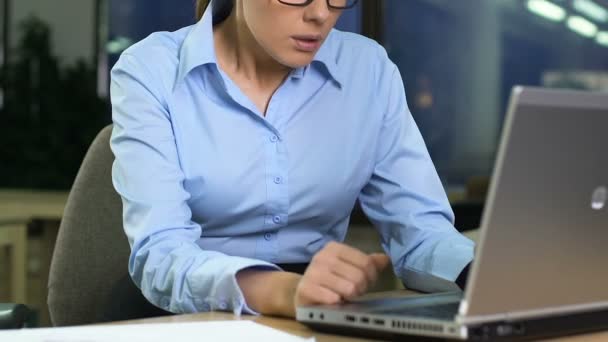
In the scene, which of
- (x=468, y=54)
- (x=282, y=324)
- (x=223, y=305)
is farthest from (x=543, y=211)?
(x=468, y=54)

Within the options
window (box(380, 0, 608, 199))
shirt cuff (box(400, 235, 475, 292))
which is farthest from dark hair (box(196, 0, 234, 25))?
window (box(380, 0, 608, 199))

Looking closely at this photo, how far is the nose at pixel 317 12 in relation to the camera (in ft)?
4.87

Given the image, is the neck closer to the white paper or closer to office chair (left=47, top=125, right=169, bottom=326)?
office chair (left=47, top=125, right=169, bottom=326)

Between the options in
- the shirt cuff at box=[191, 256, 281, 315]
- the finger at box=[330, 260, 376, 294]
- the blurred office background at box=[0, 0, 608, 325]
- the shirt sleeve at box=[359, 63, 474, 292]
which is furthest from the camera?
the blurred office background at box=[0, 0, 608, 325]

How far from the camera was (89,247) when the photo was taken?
176 centimetres

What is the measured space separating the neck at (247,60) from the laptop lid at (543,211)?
797 mm

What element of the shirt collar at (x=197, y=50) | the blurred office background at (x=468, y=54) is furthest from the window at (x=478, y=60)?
the shirt collar at (x=197, y=50)

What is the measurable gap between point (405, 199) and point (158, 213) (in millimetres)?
455

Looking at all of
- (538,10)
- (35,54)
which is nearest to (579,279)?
(538,10)

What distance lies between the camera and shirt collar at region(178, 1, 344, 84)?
161cm

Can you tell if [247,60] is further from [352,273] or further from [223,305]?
[352,273]

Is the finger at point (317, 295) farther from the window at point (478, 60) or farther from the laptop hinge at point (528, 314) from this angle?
the window at point (478, 60)

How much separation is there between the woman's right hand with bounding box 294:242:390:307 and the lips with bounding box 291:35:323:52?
447mm

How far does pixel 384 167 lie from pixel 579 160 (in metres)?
0.82
